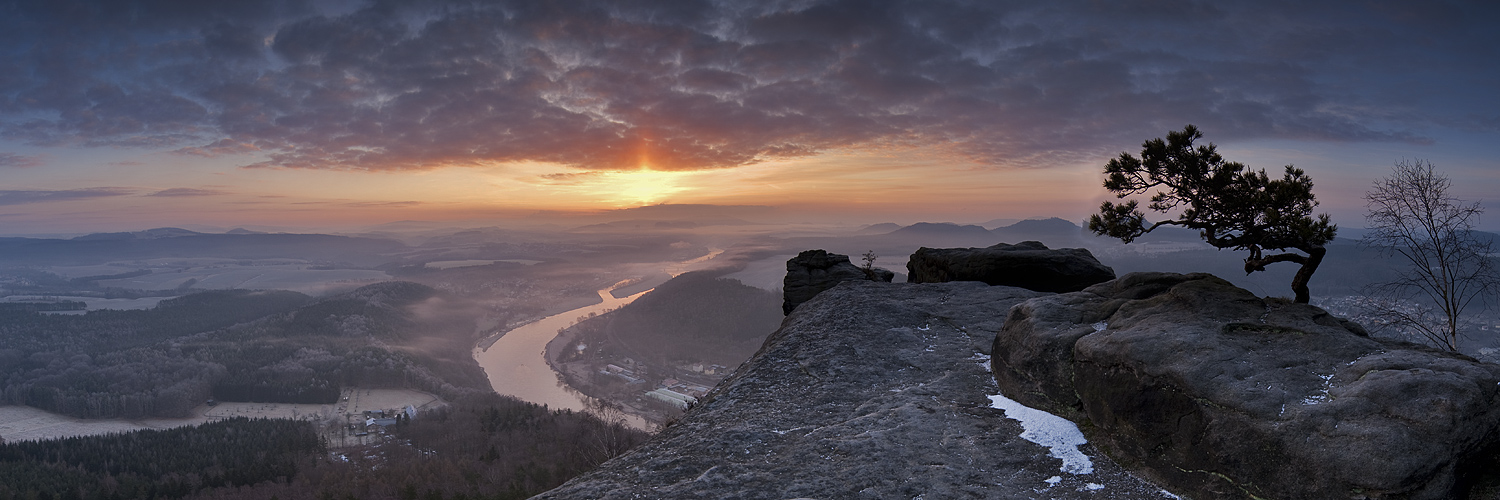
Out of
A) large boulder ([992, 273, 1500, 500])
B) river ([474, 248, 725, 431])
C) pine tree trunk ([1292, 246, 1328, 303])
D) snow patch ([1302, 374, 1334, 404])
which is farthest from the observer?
river ([474, 248, 725, 431])

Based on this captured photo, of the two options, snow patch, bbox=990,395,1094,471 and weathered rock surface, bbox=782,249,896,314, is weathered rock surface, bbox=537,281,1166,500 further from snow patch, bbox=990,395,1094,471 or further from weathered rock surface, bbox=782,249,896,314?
weathered rock surface, bbox=782,249,896,314

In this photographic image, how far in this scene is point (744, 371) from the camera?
16.3 m

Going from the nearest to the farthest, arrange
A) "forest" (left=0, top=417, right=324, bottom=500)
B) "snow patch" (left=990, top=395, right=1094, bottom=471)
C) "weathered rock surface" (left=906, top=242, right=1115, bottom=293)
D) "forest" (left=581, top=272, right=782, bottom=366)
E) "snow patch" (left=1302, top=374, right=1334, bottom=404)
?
"snow patch" (left=1302, top=374, right=1334, bottom=404), "snow patch" (left=990, top=395, right=1094, bottom=471), "weathered rock surface" (left=906, top=242, right=1115, bottom=293), "forest" (left=0, top=417, right=324, bottom=500), "forest" (left=581, top=272, right=782, bottom=366)

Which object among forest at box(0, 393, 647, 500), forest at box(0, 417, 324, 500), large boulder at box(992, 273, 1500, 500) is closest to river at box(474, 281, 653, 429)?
forest at box(0, 393, 647, 500)

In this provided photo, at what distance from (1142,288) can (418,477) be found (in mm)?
88198

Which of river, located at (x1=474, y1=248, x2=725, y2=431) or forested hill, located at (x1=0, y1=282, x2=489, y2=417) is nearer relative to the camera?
river, located at (x1=474, y1=248, x2=725, y2=431)

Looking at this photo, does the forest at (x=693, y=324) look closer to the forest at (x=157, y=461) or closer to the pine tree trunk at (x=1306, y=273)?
the forest at (x=157, y=461)

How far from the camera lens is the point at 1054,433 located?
10484 millimetres

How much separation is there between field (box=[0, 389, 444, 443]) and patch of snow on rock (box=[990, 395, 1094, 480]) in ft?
466

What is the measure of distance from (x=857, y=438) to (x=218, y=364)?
19319 centimetres

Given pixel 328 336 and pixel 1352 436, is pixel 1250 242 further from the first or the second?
pixel 328 336

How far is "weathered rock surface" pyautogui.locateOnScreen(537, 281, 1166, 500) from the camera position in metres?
9.00

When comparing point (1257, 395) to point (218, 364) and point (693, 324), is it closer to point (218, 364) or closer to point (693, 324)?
point (693, 324)

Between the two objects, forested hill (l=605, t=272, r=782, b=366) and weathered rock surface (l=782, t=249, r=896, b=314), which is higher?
weathered rock surface (l=782, t=249, r=896, b=314)
